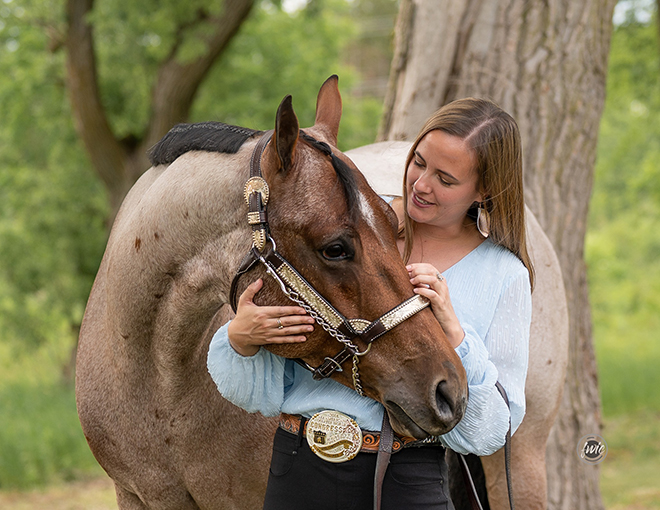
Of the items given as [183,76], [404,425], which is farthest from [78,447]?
[404,425]

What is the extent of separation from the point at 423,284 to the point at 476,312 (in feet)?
0.85

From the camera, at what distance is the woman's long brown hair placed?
203 centimetres

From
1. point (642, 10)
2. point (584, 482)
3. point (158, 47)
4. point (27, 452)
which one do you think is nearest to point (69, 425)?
point (27, 452)

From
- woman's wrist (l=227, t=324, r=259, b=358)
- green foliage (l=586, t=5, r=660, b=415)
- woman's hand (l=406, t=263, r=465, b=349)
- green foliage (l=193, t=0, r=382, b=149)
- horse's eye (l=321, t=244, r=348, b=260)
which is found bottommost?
green foliage (l=586, t=5, r=660, b=415)

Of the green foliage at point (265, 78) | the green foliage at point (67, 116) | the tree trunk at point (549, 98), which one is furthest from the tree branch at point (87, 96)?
the tree trunk at point (549, 98)

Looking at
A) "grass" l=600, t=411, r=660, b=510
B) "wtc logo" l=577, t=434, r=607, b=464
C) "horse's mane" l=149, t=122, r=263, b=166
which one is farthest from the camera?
"grass" l=600, t=411, r=660, b=510

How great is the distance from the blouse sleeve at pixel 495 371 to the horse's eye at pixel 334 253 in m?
0.43

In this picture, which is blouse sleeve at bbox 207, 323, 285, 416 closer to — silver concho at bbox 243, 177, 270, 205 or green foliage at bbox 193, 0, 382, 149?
silver concho at bbox 243, 177, 270, 205

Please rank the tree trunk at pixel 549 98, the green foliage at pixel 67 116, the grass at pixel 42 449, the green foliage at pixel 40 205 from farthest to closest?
1. the green foliage at pixel 40 205
2. the green foliage at pixel 67 116
3. the grass at pixel 42 449
4. the tree trunk at pixel 549 98

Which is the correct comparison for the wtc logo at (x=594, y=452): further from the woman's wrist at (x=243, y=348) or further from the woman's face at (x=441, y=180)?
the woman's wrist at (x=243, y=348)

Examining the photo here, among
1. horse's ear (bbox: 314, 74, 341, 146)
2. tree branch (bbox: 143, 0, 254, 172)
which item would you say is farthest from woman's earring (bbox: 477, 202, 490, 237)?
tree branch (bbox: 143, 0, 254, 172)

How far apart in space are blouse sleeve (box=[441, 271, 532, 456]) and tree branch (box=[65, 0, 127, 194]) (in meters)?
8.22

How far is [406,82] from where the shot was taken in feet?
14.0

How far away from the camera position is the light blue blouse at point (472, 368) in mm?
1886
